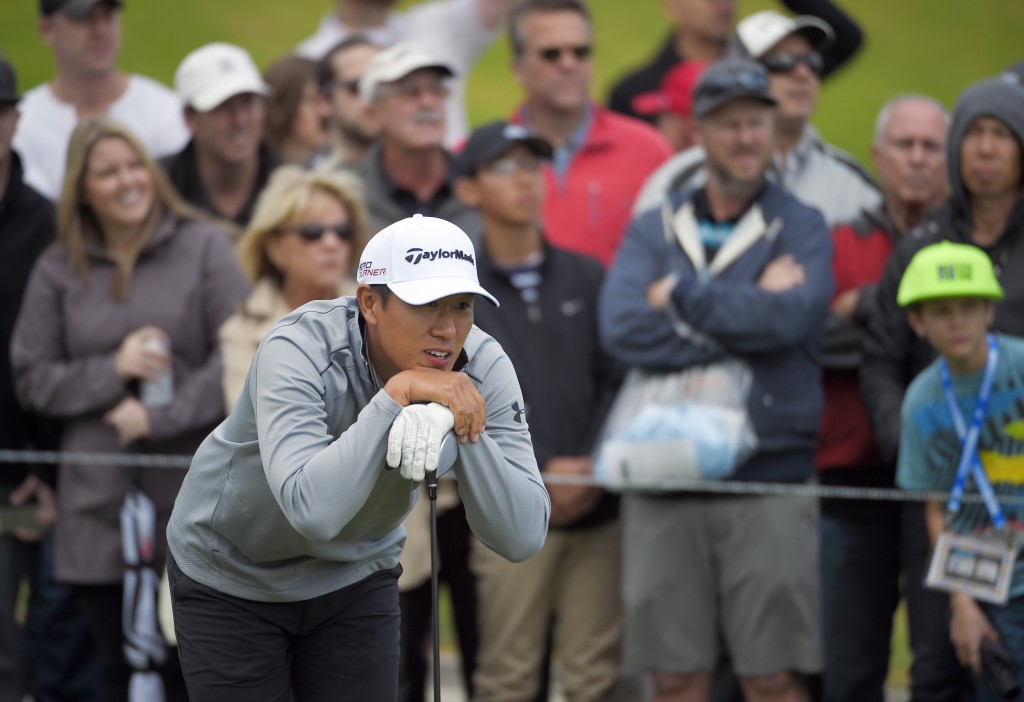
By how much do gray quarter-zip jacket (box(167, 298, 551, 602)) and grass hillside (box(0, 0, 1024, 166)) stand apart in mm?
8137

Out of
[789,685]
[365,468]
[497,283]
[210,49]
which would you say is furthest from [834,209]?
[365,468]

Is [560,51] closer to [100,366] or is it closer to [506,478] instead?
[100,366]

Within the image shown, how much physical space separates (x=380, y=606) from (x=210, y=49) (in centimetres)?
378

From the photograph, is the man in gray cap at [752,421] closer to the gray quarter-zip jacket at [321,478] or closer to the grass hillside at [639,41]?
the gray quarter-zip jacket at [321,478]

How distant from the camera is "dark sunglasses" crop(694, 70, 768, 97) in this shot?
597cm

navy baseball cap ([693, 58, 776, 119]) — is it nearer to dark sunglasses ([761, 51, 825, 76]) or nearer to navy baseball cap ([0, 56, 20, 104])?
dark sunglasses ([761, 51, 825, 76])

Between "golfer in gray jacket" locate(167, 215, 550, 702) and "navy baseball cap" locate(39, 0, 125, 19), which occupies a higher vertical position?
"navy baseball cap" locate(39, 0, 125, 19)

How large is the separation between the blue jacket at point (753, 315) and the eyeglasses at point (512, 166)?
587 millimetres

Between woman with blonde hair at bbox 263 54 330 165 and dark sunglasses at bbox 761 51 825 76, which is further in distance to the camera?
woman with blonde hair at bbox 263 54 330 165

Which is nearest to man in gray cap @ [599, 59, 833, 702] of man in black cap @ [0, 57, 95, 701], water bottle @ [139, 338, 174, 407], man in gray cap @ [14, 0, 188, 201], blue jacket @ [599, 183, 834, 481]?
blue jacket @ [599, 183, 834, 481]

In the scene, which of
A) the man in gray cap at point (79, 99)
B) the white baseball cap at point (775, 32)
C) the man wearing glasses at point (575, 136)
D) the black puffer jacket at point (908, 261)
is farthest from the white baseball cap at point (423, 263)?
the man in gray cap at point (79, 99)

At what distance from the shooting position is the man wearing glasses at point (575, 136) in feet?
22.5

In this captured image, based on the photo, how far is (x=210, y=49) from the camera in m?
7.15

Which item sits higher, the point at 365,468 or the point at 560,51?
the point at 560,51
